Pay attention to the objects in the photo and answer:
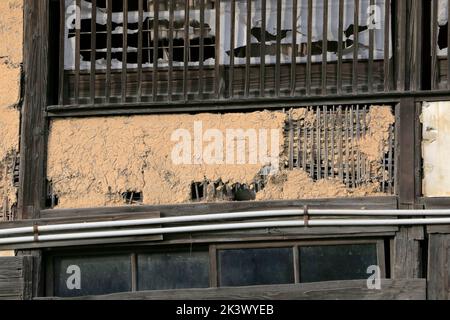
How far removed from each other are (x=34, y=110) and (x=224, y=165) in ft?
5.46

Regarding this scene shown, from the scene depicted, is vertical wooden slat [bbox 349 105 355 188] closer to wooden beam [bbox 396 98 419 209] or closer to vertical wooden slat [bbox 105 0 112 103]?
wooden beam [bbox 396 98 419 209]

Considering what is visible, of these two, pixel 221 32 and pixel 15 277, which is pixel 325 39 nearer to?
pixel 221 32

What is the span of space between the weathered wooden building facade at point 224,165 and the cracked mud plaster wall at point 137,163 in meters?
0.01

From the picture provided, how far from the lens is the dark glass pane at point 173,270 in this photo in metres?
7.89

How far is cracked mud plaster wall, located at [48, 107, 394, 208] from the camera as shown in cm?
792

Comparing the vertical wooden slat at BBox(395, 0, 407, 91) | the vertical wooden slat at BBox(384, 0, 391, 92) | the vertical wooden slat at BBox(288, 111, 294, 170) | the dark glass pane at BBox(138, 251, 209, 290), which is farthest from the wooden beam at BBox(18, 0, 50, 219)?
the vertical wooden slat at BBox(395, 0, 407, 91)

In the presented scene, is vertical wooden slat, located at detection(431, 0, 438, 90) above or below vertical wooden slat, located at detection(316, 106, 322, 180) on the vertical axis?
above

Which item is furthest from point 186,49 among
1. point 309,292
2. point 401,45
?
point 309,292

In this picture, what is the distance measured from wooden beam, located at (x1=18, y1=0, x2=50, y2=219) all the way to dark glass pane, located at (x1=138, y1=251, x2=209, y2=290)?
3.32 ft

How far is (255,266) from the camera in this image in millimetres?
7852

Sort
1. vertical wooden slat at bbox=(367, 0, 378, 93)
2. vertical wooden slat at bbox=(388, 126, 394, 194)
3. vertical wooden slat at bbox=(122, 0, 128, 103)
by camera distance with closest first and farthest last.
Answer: vertical wooden slat at bbox=(388, 126, 394, 194) → vertical wooden slat at bbox=(367, 0, 378, 93) → vertical wooden slat at bbox=(122, 0, 128, 103)

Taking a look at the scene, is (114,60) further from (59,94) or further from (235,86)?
(235,86)
